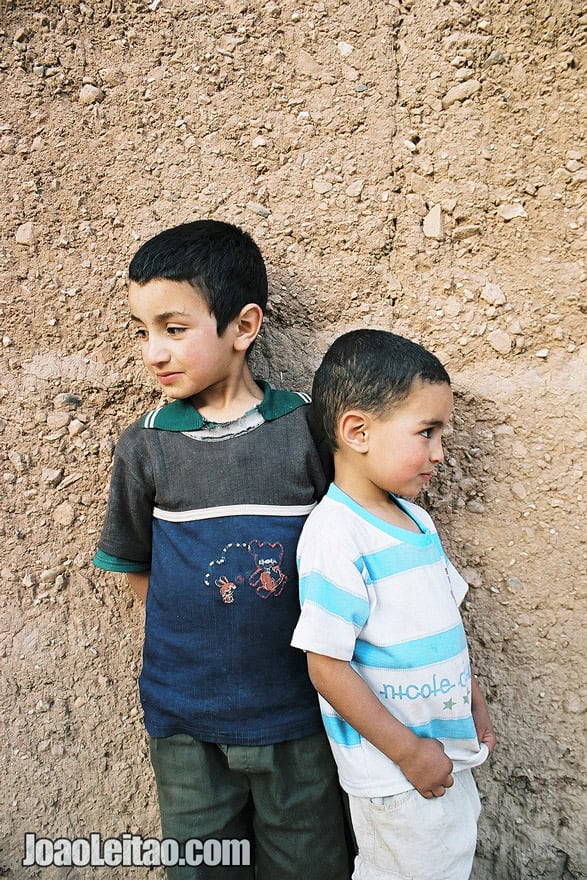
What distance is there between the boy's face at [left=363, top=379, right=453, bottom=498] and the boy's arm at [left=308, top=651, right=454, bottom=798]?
0.30 metres

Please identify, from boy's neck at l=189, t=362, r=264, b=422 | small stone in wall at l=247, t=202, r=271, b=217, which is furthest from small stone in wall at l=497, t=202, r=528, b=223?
boy's neck at l=189, t=362, r=264, b=422

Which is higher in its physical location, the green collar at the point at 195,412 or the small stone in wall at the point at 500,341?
the small stone in wall at the point at 500,341

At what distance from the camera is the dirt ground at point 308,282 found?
124 cm

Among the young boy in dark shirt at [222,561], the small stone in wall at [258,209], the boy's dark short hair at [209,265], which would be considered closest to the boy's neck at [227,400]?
the young boy in dark shirt at [222,561]

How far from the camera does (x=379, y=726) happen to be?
3.20 ft

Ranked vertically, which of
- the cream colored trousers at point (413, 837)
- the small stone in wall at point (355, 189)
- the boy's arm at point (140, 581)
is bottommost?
the cream colored trousers at point (413, 837)

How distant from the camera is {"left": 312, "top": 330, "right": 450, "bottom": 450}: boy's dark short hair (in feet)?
3.45

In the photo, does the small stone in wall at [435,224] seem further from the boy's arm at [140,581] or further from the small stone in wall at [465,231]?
the boy's arm at [140,581]

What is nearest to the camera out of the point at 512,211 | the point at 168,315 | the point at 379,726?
the point at 379,726

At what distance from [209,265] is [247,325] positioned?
128 mm

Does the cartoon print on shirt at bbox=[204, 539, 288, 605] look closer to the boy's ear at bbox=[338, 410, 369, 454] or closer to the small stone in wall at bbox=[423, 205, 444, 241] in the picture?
the boy's ear at bbox=[338, 410, 369, 454]

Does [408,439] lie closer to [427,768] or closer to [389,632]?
[389,632]

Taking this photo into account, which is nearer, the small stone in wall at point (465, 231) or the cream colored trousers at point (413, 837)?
the cream colored trousers at point (413, 837)

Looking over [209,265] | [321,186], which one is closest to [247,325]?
[209,265]
